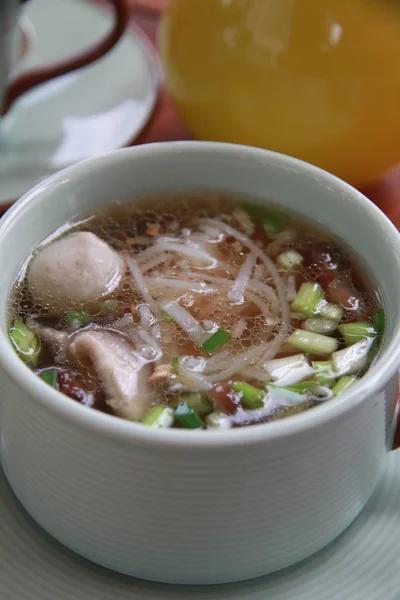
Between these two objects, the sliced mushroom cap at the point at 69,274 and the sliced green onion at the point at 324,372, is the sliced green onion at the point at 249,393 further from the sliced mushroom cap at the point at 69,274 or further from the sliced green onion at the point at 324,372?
the sliced mushroom cap at the point at 69,274

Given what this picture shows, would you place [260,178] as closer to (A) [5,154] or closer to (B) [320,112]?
(B) [320,112]

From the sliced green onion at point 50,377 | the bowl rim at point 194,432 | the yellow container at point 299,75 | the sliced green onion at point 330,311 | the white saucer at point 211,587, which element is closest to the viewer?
the bowl rim at point 194,432

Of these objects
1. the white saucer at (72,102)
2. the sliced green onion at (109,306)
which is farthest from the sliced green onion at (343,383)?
the white saucer at (72,102)

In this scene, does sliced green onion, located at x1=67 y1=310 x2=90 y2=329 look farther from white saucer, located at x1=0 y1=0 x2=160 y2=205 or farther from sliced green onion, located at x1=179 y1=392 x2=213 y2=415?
white saucer, located at x1=0 y1=0 x2=160 y2=205

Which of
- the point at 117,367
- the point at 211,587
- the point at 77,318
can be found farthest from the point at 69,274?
the point at 211,587

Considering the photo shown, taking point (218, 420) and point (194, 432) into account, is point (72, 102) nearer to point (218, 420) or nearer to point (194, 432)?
point (218, 420)

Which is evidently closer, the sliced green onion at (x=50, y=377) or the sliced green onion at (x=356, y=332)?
the sliced green onion at (x=50, y=377)
